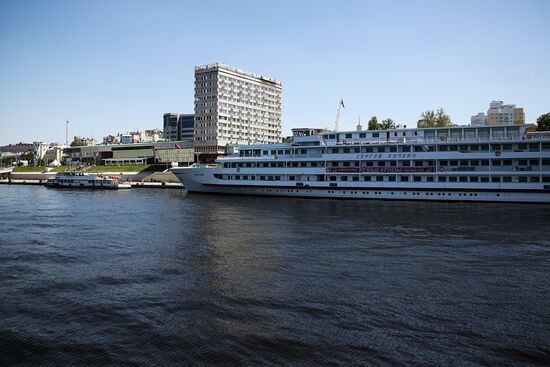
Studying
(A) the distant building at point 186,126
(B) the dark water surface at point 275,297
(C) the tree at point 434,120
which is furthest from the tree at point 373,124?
(A) the distant building at point 186,126

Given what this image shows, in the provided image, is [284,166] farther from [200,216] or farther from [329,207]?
[200,216]

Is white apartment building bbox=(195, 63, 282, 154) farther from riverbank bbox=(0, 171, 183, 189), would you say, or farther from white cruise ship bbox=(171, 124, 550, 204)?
white cruise ship bbox=(171, 124, 550, 204)

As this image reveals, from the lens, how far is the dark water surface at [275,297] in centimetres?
1159

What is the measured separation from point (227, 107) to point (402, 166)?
89.9m

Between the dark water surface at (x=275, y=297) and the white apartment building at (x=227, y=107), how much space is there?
10371 cm

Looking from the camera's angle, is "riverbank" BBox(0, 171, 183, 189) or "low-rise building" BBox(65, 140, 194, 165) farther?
"low-rise building" BBox(65, 140, 194, 165)

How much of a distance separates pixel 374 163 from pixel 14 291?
48.1m

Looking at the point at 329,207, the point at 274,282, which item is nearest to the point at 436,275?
the point at 274,282

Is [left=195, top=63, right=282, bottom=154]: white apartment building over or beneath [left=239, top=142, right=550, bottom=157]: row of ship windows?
over

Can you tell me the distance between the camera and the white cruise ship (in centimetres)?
5178

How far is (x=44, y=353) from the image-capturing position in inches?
452

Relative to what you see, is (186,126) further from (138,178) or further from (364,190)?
(364,190)

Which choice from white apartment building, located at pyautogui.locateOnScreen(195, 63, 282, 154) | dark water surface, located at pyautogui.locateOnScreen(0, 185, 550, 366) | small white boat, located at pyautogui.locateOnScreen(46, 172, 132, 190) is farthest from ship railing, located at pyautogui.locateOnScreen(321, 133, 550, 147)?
white apartment building, located at pyautogui.locateOnScreen(195, 63, 282, 154)

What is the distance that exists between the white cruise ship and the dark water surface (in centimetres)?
2299
